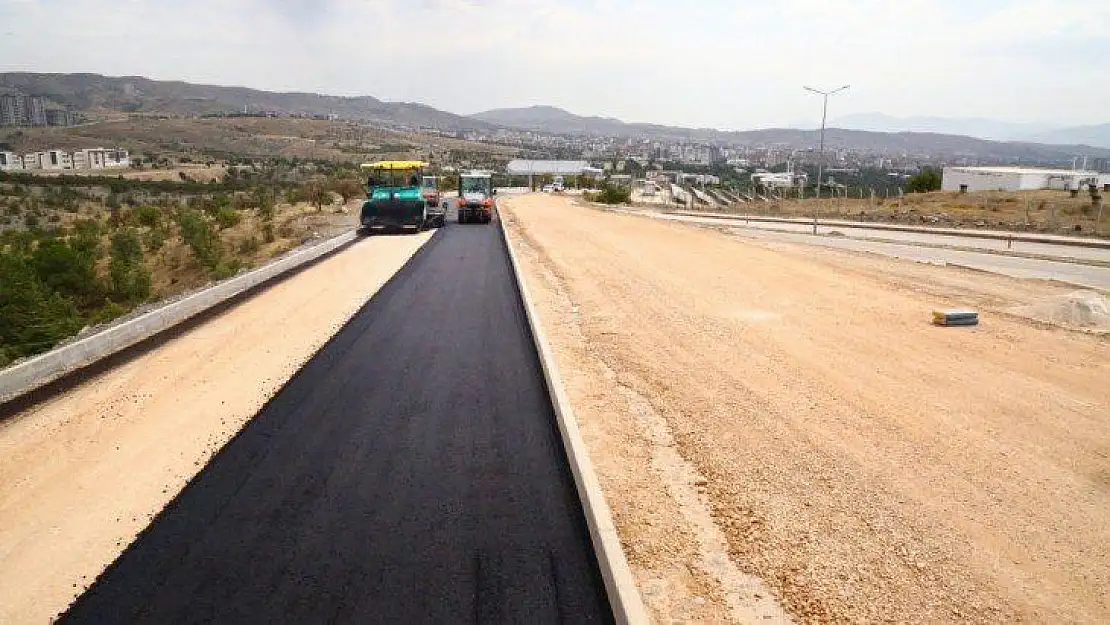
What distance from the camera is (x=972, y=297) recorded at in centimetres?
1709

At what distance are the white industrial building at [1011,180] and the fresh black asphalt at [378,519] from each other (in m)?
72.0

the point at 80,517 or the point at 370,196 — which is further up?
the point at 370,196

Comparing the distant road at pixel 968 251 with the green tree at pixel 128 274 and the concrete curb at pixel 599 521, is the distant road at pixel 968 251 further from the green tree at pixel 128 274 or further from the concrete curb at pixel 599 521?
the green tree at pixel 128 274

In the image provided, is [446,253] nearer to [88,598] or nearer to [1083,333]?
[1083,333]

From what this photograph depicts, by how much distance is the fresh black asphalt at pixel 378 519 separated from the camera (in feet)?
15.6

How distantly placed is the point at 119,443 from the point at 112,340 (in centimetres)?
428

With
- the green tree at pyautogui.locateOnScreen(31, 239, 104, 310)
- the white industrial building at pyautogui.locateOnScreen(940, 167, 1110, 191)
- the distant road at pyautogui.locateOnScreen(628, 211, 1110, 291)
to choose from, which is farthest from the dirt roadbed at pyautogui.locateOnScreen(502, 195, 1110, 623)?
the white industrial building at pyautogui.locateOnScreen(940, 167, 1110, 191)

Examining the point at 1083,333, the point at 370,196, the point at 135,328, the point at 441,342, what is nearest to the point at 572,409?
the point at 441,342

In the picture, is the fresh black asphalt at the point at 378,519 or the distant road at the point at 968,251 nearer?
the fresh black asphalt at the point at 378,519

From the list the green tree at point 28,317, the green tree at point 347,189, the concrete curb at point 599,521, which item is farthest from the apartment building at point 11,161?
the concrete curb at point 599,521

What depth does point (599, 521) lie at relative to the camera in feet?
18.2

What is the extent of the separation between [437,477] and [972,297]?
15.0 m

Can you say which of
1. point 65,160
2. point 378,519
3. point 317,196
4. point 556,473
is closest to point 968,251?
point 556,473

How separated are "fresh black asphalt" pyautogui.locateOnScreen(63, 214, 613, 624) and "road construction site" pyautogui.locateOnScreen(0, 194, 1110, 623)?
2 centimetres
